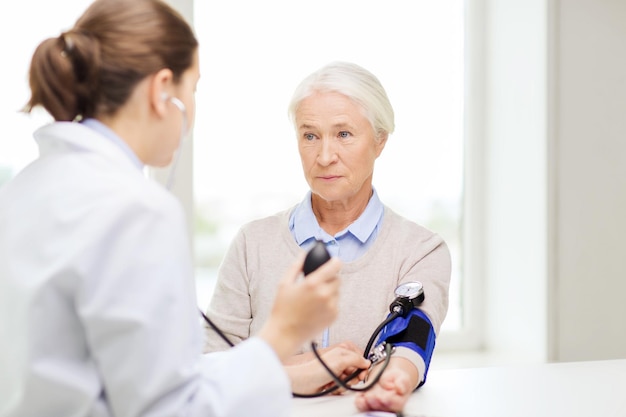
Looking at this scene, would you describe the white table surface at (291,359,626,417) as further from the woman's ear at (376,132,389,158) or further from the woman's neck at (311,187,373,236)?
the woman's ear at (376,132,389,158)

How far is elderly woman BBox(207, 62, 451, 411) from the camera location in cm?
181

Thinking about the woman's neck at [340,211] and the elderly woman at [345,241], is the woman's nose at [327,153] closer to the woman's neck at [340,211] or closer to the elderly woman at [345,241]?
the elderly woman at [345,241]

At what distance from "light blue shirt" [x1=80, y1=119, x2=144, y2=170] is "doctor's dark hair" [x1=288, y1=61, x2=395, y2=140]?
2.77ft

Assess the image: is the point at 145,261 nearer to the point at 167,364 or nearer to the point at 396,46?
the point at 167,364

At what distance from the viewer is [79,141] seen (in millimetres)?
1015

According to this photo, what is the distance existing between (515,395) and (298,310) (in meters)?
0.82

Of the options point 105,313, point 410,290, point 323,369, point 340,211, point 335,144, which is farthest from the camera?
point 340,211

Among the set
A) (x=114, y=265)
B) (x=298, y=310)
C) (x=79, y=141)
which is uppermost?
(x=79, y=141)

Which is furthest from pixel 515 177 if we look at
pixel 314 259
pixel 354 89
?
pixel 314 259

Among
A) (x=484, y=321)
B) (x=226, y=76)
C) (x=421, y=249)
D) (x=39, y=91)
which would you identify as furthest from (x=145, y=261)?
(x=484, y=321)

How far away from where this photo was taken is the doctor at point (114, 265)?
0.89 m

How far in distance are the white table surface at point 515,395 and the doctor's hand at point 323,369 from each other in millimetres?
31

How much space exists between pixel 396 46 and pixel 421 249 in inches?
49.4

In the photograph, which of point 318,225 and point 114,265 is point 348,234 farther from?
point 114,265
